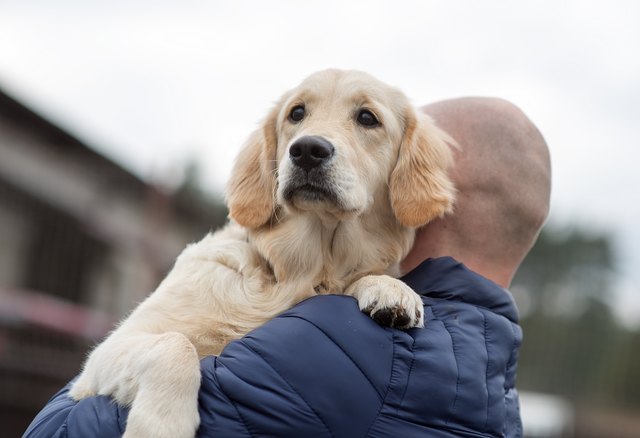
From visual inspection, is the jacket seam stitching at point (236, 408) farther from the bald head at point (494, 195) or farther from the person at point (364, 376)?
the bald head at point (494, 195)

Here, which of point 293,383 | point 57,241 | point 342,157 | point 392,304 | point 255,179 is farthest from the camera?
point 57,241

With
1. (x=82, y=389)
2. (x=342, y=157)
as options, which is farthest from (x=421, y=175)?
(x=82, y=389)

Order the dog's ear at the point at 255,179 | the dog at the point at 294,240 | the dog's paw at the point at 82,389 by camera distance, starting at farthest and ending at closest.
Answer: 1. the dog's ear at the point at 255,179
2. the dog's paw at the point at 82,389
3. the dog at the point at 294,240

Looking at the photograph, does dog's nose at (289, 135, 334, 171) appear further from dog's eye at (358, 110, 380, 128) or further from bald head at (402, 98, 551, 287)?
bald head at (402, 98, 551, 287)

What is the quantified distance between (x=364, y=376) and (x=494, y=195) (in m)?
1.07

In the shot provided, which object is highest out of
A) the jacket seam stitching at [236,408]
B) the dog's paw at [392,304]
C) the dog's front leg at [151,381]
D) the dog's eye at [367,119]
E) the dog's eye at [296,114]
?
the dog's eye at [367,119]

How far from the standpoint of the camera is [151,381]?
278 cm

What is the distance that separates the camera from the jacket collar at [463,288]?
2842mm

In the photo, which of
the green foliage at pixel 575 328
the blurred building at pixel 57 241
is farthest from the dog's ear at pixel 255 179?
the green foliage at pixel 575 328

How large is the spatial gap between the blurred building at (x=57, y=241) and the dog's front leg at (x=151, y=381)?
4927 millimetres

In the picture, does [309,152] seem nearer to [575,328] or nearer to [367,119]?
[367,119]

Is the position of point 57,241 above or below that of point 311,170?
below

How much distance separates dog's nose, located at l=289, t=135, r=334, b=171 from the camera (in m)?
3.29

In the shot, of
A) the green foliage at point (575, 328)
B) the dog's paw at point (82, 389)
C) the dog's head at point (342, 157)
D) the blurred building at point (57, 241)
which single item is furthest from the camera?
the green foliage at point (575, 328)
